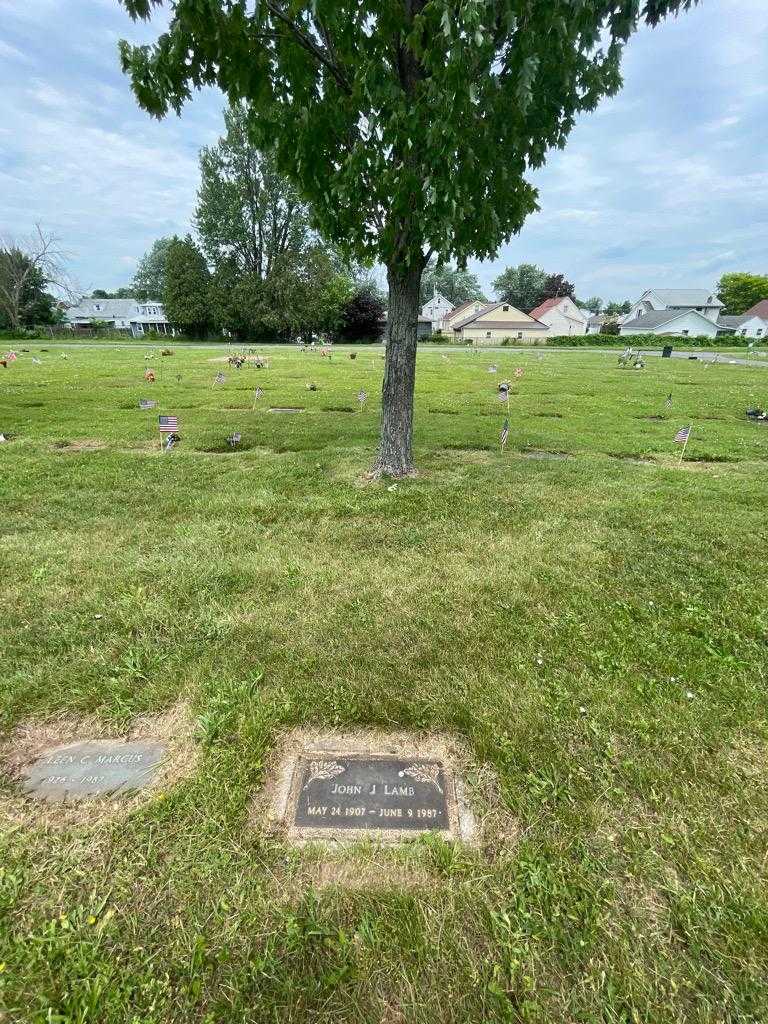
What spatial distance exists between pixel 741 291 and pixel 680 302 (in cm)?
2117

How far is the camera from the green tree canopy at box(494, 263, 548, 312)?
80.2m

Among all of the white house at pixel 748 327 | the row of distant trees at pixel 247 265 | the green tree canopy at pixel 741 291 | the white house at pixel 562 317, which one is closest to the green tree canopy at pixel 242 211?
the row of distant trees at pixel 247 265

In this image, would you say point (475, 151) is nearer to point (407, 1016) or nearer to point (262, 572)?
point (262, 572)

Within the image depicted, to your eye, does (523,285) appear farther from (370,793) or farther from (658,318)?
(370,793)

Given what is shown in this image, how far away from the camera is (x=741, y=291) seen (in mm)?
81938

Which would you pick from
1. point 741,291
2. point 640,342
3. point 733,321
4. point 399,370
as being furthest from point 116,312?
point 741,291

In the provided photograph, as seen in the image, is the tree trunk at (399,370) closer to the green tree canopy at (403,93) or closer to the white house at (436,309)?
the green tree canopy at (403,93)

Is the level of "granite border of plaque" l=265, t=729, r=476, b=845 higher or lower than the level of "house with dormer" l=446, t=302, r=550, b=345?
lower

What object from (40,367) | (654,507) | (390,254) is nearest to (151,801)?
(390,254)

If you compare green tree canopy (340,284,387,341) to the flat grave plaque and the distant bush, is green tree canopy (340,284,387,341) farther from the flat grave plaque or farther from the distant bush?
the flat grave plaque

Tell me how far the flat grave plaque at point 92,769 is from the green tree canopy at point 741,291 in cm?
10368

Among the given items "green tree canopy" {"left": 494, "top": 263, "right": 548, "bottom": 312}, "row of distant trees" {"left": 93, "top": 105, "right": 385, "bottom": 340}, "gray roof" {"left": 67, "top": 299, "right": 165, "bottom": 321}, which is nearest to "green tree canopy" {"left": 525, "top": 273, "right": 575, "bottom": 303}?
"green tree canopy" {"left": 494, "top": 263, "right": 548, "bottom": 312}

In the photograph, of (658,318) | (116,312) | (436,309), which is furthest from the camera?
(436,309)

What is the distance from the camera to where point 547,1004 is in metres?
1.46
